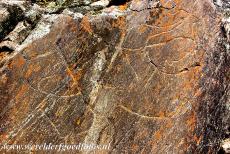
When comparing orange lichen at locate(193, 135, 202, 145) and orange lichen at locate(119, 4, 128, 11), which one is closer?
orange lichen at locate(193, 135, 202, 145)

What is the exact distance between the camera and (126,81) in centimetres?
462

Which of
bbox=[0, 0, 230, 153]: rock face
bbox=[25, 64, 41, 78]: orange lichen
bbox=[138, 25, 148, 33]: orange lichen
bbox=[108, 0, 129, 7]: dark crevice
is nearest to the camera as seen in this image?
bbox=[0, 0, 230, 153]: rock face

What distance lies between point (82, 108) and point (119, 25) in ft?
3.52

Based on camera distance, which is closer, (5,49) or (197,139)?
(197,139)

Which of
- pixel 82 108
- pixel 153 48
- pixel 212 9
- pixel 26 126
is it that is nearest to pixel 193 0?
pixel 212 9

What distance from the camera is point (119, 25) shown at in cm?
Answer: 479

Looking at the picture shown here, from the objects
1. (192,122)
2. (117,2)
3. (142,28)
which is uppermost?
(117,2)

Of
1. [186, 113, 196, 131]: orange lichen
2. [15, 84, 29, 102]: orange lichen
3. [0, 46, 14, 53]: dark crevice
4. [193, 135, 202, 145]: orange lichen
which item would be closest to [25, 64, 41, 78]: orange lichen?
[15, 84, 29, 102]: orange lichen

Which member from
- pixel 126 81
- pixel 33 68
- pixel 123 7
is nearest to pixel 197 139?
pixel 126 81

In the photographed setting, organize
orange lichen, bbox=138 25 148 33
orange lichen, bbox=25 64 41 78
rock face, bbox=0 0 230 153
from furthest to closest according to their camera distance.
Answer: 1. orange lichen, bbox=138 25 148 33
2. orange lichen, bbox=25 64 41 78
3. rock face, bbox=0 0 230 153

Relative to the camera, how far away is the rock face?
4473 millimetres

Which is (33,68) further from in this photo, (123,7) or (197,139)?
(197,139)

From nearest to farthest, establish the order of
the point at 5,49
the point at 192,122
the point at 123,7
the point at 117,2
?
the point at 192,122 < the point at 5,49 < the point at 123,7 < the point at 117,2

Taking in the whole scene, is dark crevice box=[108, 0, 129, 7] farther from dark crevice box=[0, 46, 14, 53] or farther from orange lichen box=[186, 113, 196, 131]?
orange lichen box=[186, 113, 196, 131]
